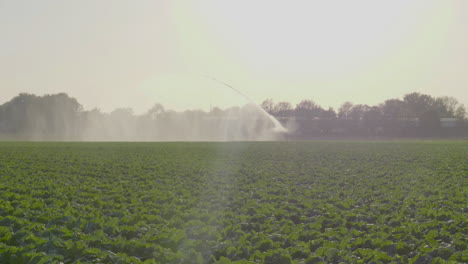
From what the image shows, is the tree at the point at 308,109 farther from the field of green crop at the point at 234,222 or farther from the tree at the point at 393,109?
the field of green crop at the point at 234,222

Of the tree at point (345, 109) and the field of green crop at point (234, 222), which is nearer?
the field of green crop at point (234, 222)

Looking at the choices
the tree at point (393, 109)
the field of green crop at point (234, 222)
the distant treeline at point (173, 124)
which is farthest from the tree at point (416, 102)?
the field of green crop at point (234, 222)

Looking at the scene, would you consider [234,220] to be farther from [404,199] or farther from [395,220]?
[404,199]

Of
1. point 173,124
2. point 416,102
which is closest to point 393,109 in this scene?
point 416,102

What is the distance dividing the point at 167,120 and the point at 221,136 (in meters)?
15.4

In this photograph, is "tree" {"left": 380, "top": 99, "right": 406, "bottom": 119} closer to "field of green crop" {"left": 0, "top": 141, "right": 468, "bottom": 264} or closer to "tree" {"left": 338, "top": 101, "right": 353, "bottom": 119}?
"tree" {"left": 338, "top": 101, "right": 353, "bottom": 119}

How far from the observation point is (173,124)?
4031 inches

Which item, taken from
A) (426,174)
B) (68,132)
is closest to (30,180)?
(426,174)

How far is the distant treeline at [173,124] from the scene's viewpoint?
9562cm

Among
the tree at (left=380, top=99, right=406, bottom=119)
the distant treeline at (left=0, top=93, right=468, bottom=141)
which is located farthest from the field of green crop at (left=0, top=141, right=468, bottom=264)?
the tree at (left=380, top=99, right=406, bottom=119)

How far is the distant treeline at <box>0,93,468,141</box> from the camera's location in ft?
314

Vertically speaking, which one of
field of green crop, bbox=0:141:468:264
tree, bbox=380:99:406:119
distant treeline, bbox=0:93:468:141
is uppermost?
tree, bbox=380:99:406:119

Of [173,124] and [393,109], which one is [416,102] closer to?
[393,109]

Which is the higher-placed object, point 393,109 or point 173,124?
point 393,109
